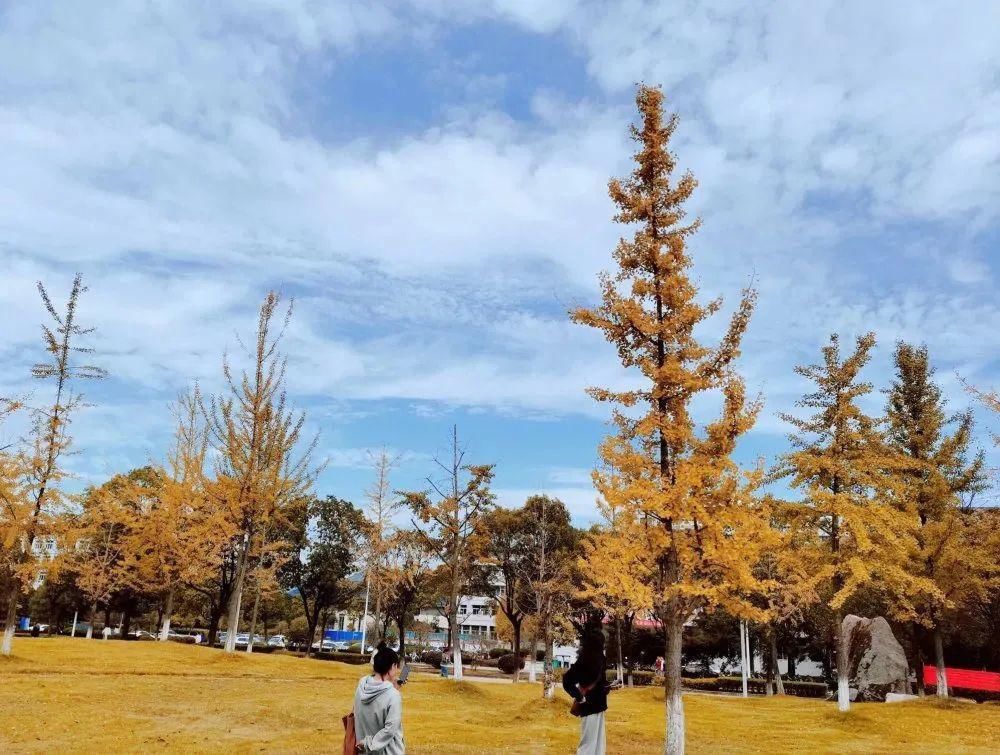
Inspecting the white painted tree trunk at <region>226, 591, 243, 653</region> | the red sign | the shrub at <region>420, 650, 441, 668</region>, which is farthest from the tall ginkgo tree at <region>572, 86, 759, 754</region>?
the shrub at <region>420, 650, 441, 668</region>

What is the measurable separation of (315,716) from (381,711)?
40.0ft

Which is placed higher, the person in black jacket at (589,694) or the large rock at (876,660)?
the person in black jacket at (589,694)

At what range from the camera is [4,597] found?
39875mm

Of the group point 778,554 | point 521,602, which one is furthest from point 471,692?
point 521,602

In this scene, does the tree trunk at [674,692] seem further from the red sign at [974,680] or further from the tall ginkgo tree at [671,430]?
the red sign at [974,680]

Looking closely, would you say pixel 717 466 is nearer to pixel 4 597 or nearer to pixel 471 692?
pixel 471 692

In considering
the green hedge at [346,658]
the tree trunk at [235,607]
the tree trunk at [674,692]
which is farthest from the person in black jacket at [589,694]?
the green hedge at [346,658]

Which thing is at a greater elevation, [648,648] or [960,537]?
[960,537]

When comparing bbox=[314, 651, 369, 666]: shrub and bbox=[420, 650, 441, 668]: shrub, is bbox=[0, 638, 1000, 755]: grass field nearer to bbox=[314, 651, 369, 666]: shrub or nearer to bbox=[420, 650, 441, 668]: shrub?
bbox=[314, 651, 369, 666]: shrub

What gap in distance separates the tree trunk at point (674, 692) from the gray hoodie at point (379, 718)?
8312mm

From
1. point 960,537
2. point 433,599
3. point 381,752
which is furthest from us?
point 433,599

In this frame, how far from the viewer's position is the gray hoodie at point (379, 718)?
238 inches

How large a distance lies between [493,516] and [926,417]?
2598 centimetres

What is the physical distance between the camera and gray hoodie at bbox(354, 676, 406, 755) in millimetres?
6055
